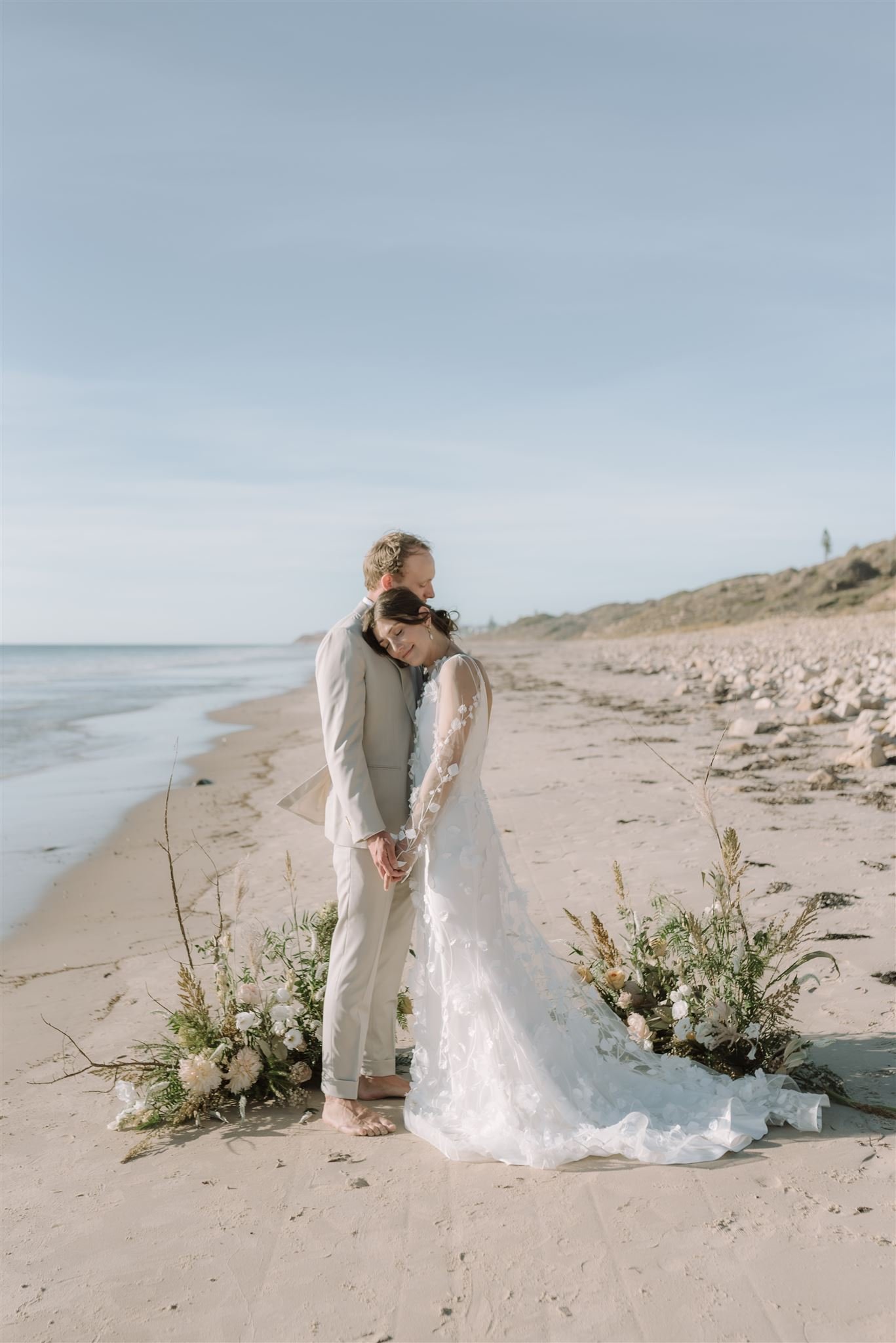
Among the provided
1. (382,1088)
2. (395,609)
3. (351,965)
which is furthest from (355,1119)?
(395,609)

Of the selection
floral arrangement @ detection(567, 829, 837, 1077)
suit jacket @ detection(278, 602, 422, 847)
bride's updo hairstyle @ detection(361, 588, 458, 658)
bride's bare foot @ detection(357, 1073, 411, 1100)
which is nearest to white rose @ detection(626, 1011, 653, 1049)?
floral arrangement @ detection(567, 829, 837, 1077)

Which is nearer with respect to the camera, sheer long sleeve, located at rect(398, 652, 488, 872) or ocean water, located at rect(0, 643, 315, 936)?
sheer long sleeve, located at rect(398, 652, 488, 872)

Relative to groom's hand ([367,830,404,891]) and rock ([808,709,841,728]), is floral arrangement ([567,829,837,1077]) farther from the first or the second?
rock ([808,709,841,728])

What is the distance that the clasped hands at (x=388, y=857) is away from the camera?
386 cm

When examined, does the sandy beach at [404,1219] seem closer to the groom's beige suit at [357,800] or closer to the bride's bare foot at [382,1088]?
the bride's bare foot at [382,1088]

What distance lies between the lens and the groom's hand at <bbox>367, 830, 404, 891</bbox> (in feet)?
12.7

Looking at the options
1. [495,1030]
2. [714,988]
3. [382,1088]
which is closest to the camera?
[495,1030]

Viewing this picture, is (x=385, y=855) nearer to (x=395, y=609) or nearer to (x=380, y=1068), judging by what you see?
(x=395, y=609)

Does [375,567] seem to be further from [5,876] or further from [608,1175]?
[5,876]

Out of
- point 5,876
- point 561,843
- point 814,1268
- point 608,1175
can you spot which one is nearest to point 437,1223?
point 608,1175

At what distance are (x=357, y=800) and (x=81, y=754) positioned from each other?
13.4 m

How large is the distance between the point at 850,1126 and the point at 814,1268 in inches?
36.9

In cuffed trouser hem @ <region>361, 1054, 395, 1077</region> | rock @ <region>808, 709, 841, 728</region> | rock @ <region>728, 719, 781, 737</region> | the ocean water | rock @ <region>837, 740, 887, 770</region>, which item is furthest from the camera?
rock @ <region>808, 709, 841, 728</region>

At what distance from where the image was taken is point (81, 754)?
16.1 meters
